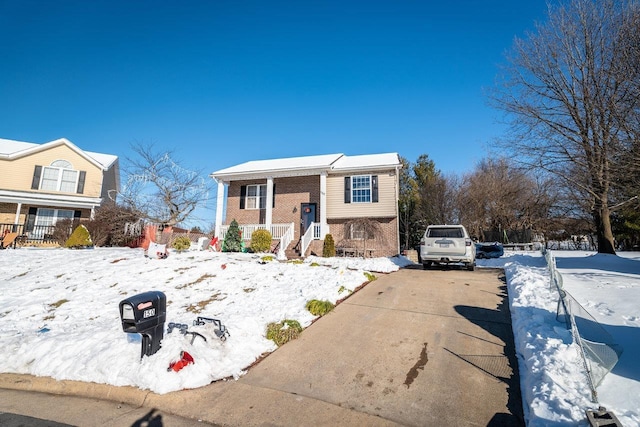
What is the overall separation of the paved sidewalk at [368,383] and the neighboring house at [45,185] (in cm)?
2012

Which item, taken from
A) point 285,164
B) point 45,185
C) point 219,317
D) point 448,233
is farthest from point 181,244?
point 45,185

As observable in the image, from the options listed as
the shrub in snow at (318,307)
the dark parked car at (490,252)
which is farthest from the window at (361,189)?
the shrub in snow at (318,307)

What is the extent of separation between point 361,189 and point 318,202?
2.69 metres

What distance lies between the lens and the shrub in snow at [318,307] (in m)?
6.01

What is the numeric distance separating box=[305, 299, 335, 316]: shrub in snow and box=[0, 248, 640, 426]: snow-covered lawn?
0.48ft

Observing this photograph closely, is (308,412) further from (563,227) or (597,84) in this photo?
(563,227)

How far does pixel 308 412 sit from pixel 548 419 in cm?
224

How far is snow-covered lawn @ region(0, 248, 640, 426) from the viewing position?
3.18 metres

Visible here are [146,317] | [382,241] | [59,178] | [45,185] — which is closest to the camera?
[146,317]

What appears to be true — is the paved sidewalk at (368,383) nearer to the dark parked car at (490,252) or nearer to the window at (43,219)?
the dark parked car at (490,252)

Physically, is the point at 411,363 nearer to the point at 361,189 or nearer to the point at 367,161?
the point at 361,189

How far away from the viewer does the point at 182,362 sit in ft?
12.1

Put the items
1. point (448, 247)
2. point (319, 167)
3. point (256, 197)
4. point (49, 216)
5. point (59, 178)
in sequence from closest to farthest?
point (448, 247) → point (319, 167) → point (256, 197) → point (49, 216) → point (59, 178)

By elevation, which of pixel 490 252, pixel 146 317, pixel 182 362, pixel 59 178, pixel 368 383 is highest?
pixel 59 178
